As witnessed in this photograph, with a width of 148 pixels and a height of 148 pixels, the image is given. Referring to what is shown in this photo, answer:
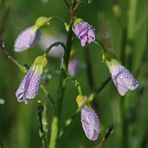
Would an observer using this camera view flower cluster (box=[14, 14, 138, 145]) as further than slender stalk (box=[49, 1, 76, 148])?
No

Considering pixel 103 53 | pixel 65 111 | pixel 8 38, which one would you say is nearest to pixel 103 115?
pixel 65 111

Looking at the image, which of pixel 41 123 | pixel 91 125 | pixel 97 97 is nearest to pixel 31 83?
pixel 41 123

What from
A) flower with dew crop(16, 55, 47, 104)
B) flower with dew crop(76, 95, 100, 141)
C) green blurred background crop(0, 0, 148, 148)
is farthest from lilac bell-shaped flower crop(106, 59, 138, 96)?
green blurred background crop(0, 0, 148, 148)

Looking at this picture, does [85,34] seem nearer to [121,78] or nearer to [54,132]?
[121,78]

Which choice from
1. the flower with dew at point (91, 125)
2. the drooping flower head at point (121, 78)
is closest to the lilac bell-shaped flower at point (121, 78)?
the drooping flower head at point (121, 78)

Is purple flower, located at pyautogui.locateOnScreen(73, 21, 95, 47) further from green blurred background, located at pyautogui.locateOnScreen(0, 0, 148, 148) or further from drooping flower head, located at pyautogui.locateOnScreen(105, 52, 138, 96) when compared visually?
green blurred background, located at pyautogui.locateOnScreen(0, 0, 148, 148)

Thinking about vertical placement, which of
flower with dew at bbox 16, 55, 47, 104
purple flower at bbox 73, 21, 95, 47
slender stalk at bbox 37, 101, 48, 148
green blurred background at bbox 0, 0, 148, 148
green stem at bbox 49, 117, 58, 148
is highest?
purple flower at bbox 73, 21, 95, 47

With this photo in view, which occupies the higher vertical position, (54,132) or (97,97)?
(54,132)
